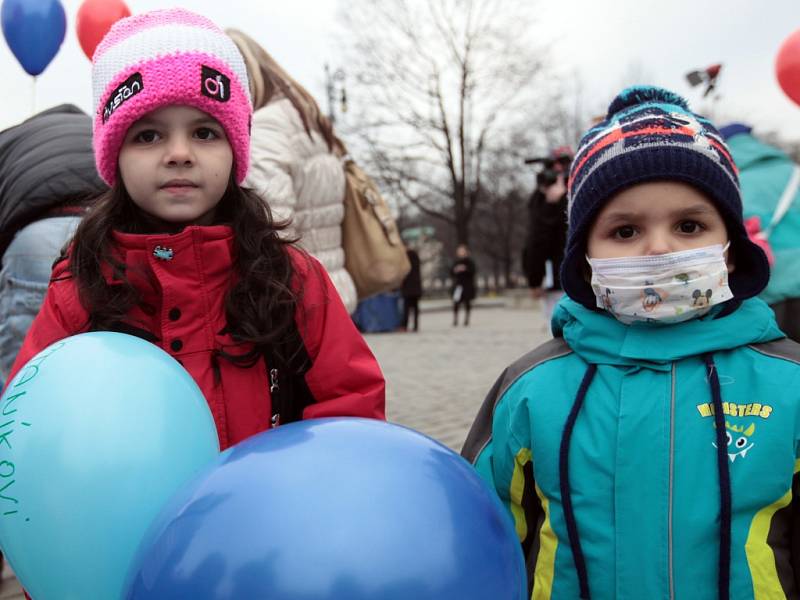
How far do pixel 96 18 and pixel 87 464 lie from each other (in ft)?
9.47

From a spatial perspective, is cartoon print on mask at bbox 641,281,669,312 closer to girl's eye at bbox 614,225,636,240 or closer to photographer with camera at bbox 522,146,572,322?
girl's eye at bbox 614,225,636,240

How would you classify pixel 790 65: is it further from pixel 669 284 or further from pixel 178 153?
pixel 178 153

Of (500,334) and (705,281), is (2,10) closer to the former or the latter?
(705,281)

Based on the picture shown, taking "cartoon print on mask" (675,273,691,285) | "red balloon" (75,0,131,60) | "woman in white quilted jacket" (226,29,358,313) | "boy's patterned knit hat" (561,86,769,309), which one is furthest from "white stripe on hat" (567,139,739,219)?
"red balloon" (75,0,131,60)

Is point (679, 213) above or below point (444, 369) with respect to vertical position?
above

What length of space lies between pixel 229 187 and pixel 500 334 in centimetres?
1192

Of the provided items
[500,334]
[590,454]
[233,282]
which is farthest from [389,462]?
[500,334]

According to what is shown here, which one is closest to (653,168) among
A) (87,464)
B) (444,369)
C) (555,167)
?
(87,464)

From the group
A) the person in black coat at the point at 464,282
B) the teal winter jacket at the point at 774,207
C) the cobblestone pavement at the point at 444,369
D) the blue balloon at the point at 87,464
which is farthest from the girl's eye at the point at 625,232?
the person in black coat at the point at 464,282

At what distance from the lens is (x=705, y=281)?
170 centimetres

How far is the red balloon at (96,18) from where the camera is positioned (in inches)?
137

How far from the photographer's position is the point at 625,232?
1780 millimetres

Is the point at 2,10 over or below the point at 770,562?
over

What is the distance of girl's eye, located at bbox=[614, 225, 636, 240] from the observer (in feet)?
5.82
